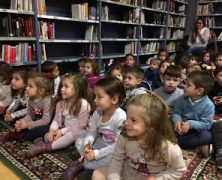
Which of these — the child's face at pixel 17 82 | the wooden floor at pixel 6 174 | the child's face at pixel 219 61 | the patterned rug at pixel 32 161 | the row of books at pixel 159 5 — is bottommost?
the wooden floor at pixel 6 174

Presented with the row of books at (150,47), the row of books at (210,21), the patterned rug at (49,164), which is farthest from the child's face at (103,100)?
Answer: the row of books at (210,21)

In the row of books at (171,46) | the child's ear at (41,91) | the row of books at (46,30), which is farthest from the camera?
the row of books at (171,46)

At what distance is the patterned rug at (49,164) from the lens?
1.55 meters

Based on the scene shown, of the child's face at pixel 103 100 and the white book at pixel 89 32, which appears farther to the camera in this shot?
the white book at pixel 89 32

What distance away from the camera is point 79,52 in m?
4.06

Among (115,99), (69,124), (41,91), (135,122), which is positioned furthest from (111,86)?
(41,91)

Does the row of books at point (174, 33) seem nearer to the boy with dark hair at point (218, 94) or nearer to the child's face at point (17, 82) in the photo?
the boy with dark hair at point (218, 94)

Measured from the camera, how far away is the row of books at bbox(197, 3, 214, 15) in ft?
18.6

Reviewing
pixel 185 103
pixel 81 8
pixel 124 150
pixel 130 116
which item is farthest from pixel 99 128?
pixel 81 8

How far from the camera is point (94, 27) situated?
3.89m

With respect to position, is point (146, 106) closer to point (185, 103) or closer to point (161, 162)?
point (161, 162)

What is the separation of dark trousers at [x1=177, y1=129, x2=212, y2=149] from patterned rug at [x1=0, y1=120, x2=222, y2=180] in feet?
0.22

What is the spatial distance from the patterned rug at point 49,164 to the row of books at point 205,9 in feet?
15.7

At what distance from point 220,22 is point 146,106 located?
5.64 m
